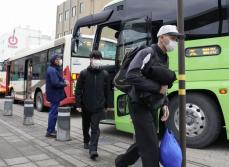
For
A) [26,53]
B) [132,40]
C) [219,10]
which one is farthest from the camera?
[26,53]

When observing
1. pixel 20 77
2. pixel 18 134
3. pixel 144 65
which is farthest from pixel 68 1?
pixel 144 65

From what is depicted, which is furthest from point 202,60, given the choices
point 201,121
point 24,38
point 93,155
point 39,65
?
point 24,38

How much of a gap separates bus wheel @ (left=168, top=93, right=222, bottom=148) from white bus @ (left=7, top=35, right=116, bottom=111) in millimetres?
3640

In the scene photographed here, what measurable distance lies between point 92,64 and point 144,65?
2248mm

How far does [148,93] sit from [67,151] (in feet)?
9.67

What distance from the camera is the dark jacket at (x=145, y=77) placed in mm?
3531

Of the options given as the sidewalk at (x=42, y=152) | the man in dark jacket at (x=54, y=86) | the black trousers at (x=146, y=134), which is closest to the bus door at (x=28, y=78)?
the sidewalk at (x=42, y=152)

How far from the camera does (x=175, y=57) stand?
631 cm

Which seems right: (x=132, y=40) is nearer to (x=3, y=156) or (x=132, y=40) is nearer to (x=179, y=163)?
(x=3, y=156)

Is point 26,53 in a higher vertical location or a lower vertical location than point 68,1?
lower

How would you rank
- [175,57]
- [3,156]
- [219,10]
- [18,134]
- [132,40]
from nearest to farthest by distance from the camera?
[3,156] → [219,10] → [175,57] → [132,40] → [18,134]

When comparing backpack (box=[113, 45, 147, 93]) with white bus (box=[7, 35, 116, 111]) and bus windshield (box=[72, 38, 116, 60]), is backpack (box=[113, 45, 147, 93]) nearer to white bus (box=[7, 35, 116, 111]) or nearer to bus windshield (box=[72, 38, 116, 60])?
white bus (box=[7, 35, 116, 111])

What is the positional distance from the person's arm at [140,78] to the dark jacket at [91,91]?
2114 millimetres

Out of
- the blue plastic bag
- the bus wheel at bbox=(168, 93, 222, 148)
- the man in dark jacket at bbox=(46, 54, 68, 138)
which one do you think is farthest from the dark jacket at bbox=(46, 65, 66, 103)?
the blue plastic bag
